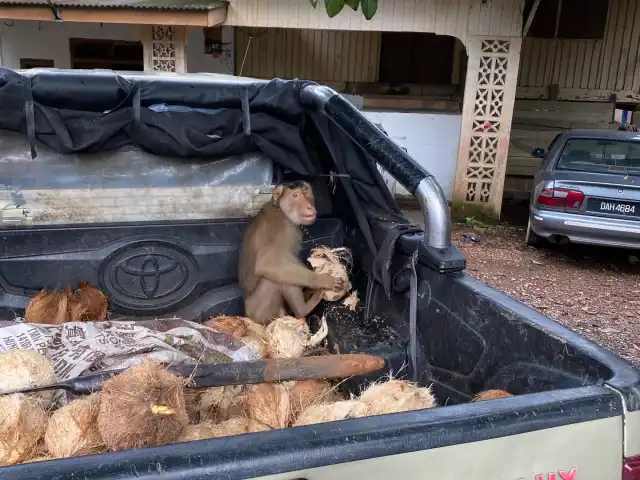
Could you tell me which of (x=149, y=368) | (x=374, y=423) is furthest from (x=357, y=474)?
(x=149, y=368)

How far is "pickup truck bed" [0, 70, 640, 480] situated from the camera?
4.04 feet

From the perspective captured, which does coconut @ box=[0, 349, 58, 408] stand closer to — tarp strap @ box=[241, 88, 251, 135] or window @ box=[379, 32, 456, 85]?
tarp strap @ box=[241, 88, 251, 135]

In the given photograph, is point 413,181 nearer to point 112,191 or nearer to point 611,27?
point 112,191

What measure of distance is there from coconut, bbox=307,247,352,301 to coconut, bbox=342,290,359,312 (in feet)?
0.11

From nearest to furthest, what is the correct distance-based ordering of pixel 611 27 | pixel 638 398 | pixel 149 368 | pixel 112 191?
pixel 638 398, pixel 149 368, pixel 112 191, pixel 611 27

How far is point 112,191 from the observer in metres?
3.42

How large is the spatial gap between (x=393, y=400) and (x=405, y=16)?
362 inches

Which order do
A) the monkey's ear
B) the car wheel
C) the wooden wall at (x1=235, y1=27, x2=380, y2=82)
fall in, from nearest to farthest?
the monkey's ear < the car wheel < the wooden wall at (x1=235, y1=27, x2=380, y2=82)

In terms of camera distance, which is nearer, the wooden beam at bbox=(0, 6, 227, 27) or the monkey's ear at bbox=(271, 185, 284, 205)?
the monkey's ear at bbox=(271, 185, 284, 205)

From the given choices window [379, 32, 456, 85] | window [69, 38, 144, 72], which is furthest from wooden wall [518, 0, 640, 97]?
window [69, 38, 144, 72]

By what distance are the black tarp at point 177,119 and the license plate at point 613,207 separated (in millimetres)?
5509

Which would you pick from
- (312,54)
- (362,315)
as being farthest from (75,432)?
(312,54)

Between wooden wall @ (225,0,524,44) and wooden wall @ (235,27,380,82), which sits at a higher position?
wooden wall @ (225,0,524,44)

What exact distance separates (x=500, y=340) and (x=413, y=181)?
755mm
